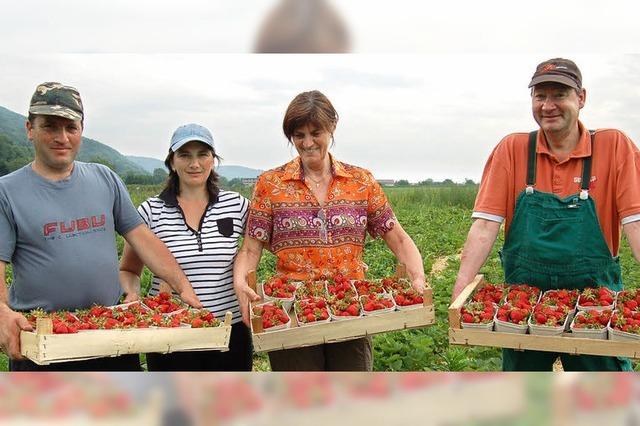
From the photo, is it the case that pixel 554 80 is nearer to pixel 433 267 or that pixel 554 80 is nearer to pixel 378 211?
pixel 378 211

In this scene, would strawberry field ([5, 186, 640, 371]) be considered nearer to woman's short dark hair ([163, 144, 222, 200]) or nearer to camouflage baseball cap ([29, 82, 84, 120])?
woman's short dark hair ([163, 144, 222, 200])

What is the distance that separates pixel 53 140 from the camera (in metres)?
2.24

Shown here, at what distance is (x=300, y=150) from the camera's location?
251 cm

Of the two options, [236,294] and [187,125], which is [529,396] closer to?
[236,294]

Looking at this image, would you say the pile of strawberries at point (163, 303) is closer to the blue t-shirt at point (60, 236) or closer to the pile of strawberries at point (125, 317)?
the pile of strawberries at point (125, 317)

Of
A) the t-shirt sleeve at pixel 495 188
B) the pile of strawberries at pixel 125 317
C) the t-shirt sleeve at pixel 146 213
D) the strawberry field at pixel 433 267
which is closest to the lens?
the pile of strawberries at pixel 125 317

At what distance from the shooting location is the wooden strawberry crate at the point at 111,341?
2.06 m

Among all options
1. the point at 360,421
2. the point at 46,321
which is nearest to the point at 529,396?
the point at 360,421

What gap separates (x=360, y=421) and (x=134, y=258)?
4.41 ft

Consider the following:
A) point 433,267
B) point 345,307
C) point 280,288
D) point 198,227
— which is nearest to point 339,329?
point 345,307

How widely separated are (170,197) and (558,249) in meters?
A: 1.39

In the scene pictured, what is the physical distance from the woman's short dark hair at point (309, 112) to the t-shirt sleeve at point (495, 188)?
1.86 feet

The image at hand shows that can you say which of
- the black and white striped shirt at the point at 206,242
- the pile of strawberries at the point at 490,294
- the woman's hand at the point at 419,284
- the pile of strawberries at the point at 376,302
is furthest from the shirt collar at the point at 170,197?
the pile of strawberries at the point at 490,294

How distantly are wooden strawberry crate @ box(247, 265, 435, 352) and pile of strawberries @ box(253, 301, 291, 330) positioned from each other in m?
0.03
